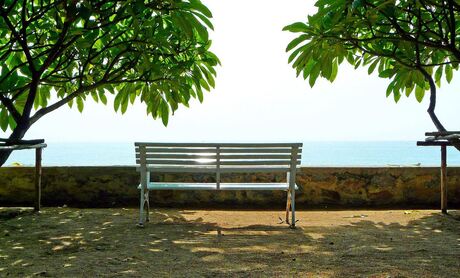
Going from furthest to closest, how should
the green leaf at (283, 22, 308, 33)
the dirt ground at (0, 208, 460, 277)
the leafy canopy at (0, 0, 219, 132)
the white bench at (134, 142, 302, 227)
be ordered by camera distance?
the white bench at (134, 142, 302, 227)
the green leaf at (283, 22, 308, 33)
the leafy canopy at (0, 0, 219, 132)
the dirt ground at (0, 208, 460, 277)

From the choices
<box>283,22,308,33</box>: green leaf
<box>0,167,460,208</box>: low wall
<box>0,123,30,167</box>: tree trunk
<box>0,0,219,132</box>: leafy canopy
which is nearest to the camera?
<box>0,0,219,132</box>: leafy canopy

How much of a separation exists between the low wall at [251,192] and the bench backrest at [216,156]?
1273 millimetres

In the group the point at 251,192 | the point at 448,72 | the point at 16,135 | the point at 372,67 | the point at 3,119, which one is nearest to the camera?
the point at 16,135

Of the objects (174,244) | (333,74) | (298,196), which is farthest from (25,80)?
(298,196)

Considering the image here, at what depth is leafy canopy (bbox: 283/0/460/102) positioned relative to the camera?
317 centimetres

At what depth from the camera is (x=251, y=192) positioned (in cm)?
550

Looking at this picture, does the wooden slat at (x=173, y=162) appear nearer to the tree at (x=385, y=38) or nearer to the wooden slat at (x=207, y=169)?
the wooden slat at (x=207, y=169)

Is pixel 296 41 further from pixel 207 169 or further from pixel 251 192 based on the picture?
pixel 251 192

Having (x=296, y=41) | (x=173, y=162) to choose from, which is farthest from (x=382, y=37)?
(x=173, y=162)

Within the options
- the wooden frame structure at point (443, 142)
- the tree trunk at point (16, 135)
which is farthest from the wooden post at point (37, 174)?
the wooden frame structure at point (443, 142)

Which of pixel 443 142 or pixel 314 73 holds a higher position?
pixel 314 73

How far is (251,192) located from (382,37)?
2650mm

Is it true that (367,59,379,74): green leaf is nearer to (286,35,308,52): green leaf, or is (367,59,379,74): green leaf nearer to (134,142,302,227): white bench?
(134,142,302,227): white bench

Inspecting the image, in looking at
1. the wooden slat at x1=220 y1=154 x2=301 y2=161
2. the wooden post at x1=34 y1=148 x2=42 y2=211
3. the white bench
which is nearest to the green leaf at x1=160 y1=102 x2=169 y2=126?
the white bench
